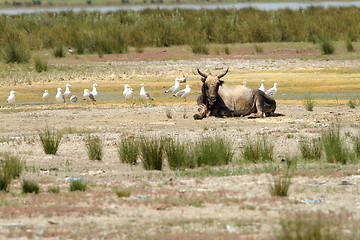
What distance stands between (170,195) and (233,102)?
11.1m

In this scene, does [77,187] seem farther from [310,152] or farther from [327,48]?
[327,48]

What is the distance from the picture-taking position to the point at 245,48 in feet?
137

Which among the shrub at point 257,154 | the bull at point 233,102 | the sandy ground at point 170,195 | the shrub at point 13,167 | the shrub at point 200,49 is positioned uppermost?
the shrub at point 200,49

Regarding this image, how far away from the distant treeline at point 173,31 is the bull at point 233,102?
17188 millimetres

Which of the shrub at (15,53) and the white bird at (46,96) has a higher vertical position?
the shrub at (15,53)

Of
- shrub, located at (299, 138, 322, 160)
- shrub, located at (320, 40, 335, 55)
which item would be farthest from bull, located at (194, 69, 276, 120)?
shrub, located at (320, 40, 335, 55)

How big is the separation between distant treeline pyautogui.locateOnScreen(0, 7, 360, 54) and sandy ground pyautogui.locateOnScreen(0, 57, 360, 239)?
69.4 ft

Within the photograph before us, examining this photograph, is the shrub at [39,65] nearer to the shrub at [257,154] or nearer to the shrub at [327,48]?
the shrub at [327,48]

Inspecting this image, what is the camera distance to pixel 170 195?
41.4ft

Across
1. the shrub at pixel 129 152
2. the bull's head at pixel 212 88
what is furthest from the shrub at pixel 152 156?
the bull's head at pixel 212 88

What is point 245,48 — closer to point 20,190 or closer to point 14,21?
point 14,21

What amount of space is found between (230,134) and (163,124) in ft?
8.27

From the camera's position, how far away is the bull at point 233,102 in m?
23.2

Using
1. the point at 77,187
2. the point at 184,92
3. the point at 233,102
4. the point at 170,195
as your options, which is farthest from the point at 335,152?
the point at 184,92
